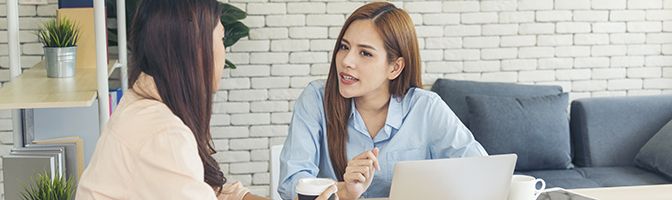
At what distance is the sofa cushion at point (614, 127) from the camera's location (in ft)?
15.4

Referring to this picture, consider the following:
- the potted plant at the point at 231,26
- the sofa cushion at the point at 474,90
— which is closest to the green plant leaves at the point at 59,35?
the potted plant at the point at 231,26

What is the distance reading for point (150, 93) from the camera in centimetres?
190

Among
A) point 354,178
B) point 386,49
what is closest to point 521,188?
point 354,178

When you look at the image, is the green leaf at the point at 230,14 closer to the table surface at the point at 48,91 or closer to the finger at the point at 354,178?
the table surface at the point at 48,91

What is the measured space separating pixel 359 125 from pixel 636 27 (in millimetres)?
2572

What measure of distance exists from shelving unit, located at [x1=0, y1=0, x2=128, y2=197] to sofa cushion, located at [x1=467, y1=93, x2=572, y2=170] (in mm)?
1617

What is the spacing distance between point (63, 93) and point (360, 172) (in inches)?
39.3

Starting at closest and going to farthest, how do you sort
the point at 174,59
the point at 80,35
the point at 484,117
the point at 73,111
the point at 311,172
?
1. the point at 174,59
2. the point at 311,172
3. the point at 73,111
4. the point at 80,35
5. the point at 484,117

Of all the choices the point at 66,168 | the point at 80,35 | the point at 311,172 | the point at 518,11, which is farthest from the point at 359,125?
the point at 518,11

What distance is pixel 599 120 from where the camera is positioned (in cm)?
471

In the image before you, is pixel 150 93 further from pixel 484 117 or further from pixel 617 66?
pixel 617 66

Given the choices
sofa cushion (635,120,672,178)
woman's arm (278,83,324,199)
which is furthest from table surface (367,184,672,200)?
sofa cushion (635,120,672,178)

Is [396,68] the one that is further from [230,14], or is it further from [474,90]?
[474,90]

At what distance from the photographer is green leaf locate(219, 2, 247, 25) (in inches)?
174
